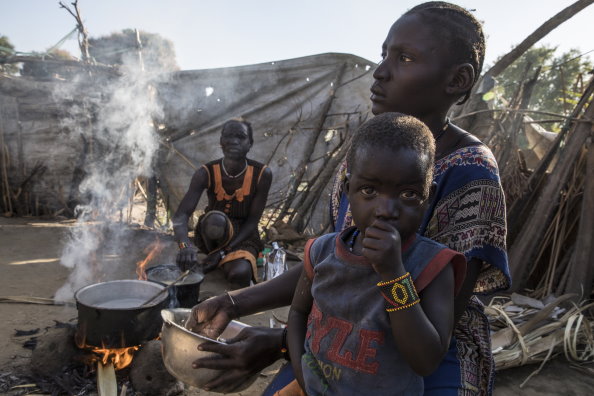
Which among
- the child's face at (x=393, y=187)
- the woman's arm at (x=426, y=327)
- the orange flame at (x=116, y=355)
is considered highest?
the child's face at (x=393, y=187)

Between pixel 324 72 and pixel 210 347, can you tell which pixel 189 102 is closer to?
pixel 324 72

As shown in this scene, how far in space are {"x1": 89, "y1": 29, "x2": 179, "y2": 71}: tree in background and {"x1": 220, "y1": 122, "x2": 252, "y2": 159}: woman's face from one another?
2.80m

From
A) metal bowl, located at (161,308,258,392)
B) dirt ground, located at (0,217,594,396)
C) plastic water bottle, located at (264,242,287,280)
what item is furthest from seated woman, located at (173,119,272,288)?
metal bowl, located at (161,308,258,392)

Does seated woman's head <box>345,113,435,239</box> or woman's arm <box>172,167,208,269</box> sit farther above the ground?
seated woman's head <box>345,113,435,239</box>

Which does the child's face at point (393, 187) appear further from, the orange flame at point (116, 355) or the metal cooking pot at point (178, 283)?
the metal cooking pot at point (178, 283)

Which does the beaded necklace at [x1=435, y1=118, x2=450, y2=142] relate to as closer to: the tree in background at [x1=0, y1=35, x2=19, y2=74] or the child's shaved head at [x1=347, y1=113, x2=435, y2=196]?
the child's shaved head at [x1=347, y1=113, x2=435, y2=196]

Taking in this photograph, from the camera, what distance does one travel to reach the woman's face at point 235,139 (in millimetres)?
4457

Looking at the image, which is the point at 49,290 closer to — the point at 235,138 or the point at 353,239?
the point at 235,138

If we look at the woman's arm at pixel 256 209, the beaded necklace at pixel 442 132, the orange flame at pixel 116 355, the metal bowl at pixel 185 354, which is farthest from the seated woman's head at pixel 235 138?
the beaded necklace at pixel 442 132

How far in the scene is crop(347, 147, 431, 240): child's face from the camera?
1.04 meters

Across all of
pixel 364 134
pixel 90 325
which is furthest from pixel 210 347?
pixel 90 325

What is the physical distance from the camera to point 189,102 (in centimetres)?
655

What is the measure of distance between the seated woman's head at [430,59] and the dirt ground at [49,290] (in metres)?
2.07

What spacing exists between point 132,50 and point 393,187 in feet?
25.2
